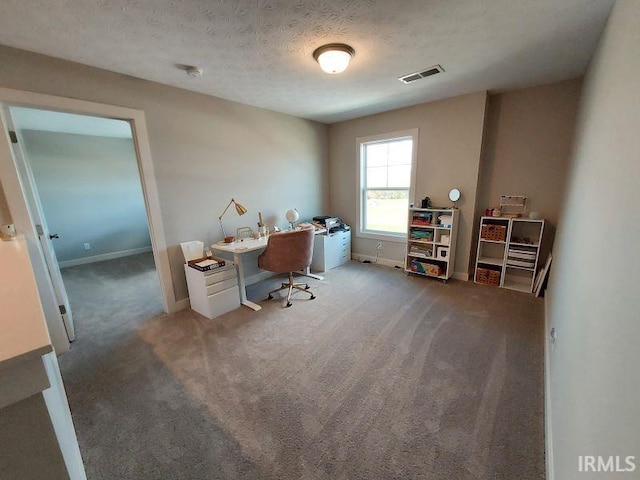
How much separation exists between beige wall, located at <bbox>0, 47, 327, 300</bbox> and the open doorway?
73cm

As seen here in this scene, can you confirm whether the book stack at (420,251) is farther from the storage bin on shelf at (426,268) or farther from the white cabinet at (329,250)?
the white cabinet at (329,250)

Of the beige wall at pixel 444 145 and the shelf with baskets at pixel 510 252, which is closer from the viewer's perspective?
the shelf with baskets at pixel 510 252

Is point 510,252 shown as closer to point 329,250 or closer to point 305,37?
point 329,250

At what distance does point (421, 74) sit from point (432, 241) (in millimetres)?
2020

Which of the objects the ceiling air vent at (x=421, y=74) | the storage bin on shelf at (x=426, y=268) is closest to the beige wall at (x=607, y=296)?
the ceiling air vent at (x=421, y=74)

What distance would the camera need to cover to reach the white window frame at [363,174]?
3.57 metres

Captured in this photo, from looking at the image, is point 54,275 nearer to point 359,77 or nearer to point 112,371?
point 112,371

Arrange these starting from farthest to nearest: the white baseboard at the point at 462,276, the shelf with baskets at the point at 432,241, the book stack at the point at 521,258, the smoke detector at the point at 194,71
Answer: the white baseboard at the point at 462,276
the shelf with baskets at the point at 432,241
the book stack at the point at 521,258
the smoke detector at the point at 194,71

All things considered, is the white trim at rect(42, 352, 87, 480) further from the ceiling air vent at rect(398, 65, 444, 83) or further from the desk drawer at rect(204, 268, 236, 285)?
the ceiling air vent at rect(398, 65, 444, 83)

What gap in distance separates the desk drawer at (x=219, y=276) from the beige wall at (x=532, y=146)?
3.26 m

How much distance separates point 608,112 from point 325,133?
146 inches

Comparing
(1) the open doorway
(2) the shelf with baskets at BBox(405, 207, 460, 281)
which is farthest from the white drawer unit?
(2) the shelf with baskets at BBox(405, 207, 460, 281)

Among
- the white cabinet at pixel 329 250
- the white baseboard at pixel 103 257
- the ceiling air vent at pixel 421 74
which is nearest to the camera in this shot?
the ceiling air vent at pixel 421 74

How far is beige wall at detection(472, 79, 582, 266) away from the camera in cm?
272
